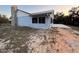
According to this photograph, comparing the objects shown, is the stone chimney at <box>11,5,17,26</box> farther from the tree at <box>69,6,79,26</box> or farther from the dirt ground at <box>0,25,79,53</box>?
the tree at <box>69,6,79,26</box>

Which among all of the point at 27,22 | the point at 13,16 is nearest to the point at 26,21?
the point at 27,22

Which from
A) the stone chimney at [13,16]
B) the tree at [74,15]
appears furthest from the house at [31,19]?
the tree at [74,15]

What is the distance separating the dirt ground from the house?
0.07 m

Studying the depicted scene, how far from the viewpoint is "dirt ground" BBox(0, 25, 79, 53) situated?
2686mm

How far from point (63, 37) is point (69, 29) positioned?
14 cm

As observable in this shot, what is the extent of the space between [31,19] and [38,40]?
0.31 m

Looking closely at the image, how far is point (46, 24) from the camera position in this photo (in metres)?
2.75

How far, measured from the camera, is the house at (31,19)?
2744 mm

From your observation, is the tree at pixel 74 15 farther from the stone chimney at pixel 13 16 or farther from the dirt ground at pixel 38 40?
the stone chimney at pixel 13 16

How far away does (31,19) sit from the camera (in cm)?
277

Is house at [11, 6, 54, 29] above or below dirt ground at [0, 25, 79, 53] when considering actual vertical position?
above

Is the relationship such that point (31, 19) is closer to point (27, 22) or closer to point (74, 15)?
point (27, 22)

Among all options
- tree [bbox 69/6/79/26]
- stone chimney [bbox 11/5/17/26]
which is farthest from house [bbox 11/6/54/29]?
tree [bbox 69/6/79/26]
